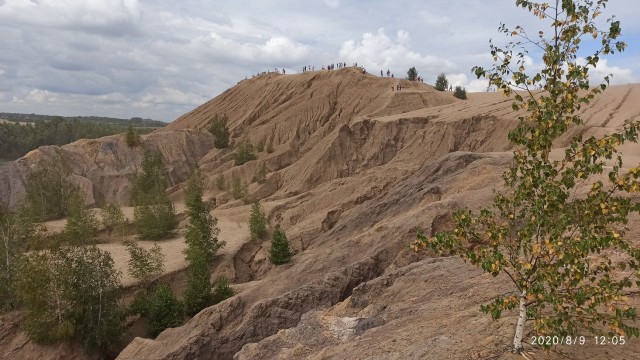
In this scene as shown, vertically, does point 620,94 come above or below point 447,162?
above

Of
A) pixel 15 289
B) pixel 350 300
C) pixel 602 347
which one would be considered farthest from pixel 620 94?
pixel 15 289

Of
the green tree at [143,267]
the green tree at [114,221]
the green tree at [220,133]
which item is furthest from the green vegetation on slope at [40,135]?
the green tree at [143,267]

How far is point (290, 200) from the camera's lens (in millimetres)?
41125

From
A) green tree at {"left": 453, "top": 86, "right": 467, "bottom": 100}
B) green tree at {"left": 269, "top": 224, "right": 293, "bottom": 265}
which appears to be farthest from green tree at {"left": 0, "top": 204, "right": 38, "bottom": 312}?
green tree at {"left": 453, "top": 86, "right": 467, "bottom": 100}

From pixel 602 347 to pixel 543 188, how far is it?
3.89 metres

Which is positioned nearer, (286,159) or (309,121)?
(286,159)

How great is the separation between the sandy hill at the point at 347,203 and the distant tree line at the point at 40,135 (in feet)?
125

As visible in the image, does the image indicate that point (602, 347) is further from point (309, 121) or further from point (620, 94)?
point (309, 121)

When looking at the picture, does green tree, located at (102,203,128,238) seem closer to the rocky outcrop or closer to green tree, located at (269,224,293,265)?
the rocky outcrop

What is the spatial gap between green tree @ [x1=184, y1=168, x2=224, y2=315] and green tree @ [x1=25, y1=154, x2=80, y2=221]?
18931 millimetres

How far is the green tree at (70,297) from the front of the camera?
2033 centimetres

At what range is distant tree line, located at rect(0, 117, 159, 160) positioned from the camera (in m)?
92.3

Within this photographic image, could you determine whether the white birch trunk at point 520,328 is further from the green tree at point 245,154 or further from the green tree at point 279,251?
the green tree at point 245,154

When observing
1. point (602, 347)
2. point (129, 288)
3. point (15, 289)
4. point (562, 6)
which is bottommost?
point (129, 288)
